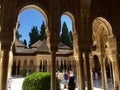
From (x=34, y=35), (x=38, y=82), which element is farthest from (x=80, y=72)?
(x=34, y=35)

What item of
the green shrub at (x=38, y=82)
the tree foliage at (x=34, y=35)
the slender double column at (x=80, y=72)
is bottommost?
the green shrub at (x=38, y=82)

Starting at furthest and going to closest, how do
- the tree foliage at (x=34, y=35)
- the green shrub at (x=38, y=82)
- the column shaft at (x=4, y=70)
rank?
the tree foliage at (x=34, y=35) < the green shrub at (x=38, y=82) < the column shaft at (x=4, y=70)

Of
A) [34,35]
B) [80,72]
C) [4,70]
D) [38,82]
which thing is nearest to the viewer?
[4,70]

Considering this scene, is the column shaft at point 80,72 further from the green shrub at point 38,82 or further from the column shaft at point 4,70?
the column shaft at point 4,70

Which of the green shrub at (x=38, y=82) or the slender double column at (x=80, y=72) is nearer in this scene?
the slender double column at (x=80, y=72)

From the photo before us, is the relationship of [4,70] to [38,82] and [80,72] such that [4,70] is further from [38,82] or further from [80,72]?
[38,82]

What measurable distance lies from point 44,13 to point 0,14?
5.02 ft

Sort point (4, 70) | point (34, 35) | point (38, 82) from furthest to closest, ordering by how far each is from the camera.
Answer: point (34, 35), point (38, 82), point (4, 70)

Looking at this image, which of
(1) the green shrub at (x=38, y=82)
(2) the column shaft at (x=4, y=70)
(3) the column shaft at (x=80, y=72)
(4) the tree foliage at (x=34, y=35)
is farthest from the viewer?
(4) the tree foliage at (x=34, y=35)

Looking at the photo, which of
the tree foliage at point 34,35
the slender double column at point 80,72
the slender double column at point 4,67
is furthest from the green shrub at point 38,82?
the tree foliage at point 34,35

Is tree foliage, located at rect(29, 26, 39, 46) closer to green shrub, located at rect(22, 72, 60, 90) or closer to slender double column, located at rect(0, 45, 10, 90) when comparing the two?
green shrub, located at rect(22, 72, 60, 90)

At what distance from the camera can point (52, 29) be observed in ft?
19.7

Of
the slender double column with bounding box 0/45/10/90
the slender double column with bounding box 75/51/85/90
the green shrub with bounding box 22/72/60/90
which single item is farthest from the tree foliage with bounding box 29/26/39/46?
the slender double column with bounding box 0/45/10/90

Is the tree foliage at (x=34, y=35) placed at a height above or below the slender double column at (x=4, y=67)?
above
